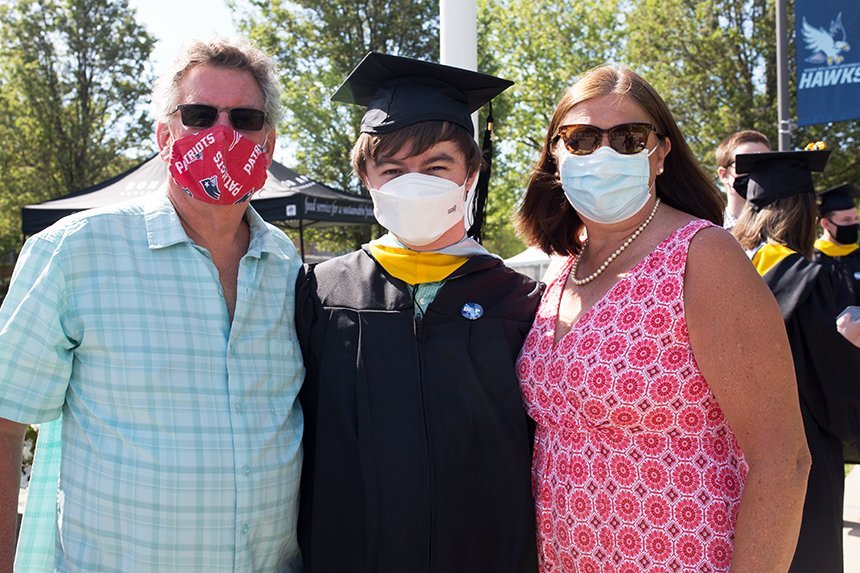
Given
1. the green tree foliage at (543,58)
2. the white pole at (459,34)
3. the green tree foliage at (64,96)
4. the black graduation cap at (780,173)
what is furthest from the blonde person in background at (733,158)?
the green tree foliage at (64,96)

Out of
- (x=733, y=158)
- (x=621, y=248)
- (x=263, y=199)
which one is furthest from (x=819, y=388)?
(x=263, y=199)

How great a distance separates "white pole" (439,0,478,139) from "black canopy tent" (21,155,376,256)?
453 centimetres

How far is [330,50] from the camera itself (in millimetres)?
20391

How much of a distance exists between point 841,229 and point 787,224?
15.4ft

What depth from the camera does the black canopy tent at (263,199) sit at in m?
8.13

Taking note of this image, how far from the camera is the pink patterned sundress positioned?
1974mm

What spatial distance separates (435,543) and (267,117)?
1400mm

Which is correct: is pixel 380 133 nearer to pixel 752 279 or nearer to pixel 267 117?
pixel 267 117

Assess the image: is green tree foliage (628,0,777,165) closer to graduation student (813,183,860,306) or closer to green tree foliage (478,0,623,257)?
green tree foliage (478,0,623,257)

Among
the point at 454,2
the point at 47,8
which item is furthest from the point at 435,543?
the point at 47,8

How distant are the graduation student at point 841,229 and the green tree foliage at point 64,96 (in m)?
19.4

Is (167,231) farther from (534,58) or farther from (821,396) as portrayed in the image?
(534,58)

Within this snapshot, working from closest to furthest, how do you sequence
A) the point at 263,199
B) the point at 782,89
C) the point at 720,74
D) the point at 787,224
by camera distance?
the point at 787,224 < the point at 263,199 < the point at 782,89 < the point at 720,74

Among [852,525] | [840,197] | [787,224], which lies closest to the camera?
[787,224]
